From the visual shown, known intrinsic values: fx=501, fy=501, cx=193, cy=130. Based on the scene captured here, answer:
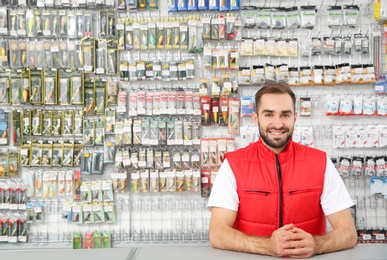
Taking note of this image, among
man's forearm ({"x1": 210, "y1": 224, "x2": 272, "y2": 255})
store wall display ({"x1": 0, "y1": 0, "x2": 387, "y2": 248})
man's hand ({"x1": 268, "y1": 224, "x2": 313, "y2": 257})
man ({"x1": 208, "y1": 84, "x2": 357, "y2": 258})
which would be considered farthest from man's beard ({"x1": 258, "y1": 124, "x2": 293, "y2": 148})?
store wall display ({"x1": 0, "y1": 0, "x2": 387, "y2": 248})

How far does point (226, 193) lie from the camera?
8.18 ft

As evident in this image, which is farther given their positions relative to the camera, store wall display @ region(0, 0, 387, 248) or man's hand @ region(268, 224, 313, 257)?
store wall display @ region(0, 0, 387, 248)

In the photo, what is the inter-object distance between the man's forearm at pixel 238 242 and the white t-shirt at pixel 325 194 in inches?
8.6

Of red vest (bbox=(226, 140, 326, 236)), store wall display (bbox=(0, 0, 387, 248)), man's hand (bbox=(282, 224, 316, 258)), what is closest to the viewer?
man's hand (bbox=(282, 224, 316, 258))

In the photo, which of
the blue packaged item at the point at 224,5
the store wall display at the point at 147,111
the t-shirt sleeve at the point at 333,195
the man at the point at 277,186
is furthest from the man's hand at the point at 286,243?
the blue packaged item at the point at 224,5

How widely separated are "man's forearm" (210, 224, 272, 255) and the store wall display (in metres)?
2.45

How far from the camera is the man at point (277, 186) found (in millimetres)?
2438

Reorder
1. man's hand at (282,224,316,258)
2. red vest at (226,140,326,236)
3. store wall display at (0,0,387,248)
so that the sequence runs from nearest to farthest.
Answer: man's hand at (282,224,316,258)
red vest at (226,140,326,236)
store wall display at (0,0,387,248)

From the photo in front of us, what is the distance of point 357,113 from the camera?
4.71m

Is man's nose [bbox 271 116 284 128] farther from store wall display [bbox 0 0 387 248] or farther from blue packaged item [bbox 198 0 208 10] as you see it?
blue packaged item [bbox 198 0 208 10]

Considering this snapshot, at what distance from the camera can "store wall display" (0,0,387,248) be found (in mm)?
4699

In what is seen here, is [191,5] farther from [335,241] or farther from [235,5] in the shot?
[335,241]

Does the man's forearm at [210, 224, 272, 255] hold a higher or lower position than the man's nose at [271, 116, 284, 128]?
lower

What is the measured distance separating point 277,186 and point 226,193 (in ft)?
0.84
